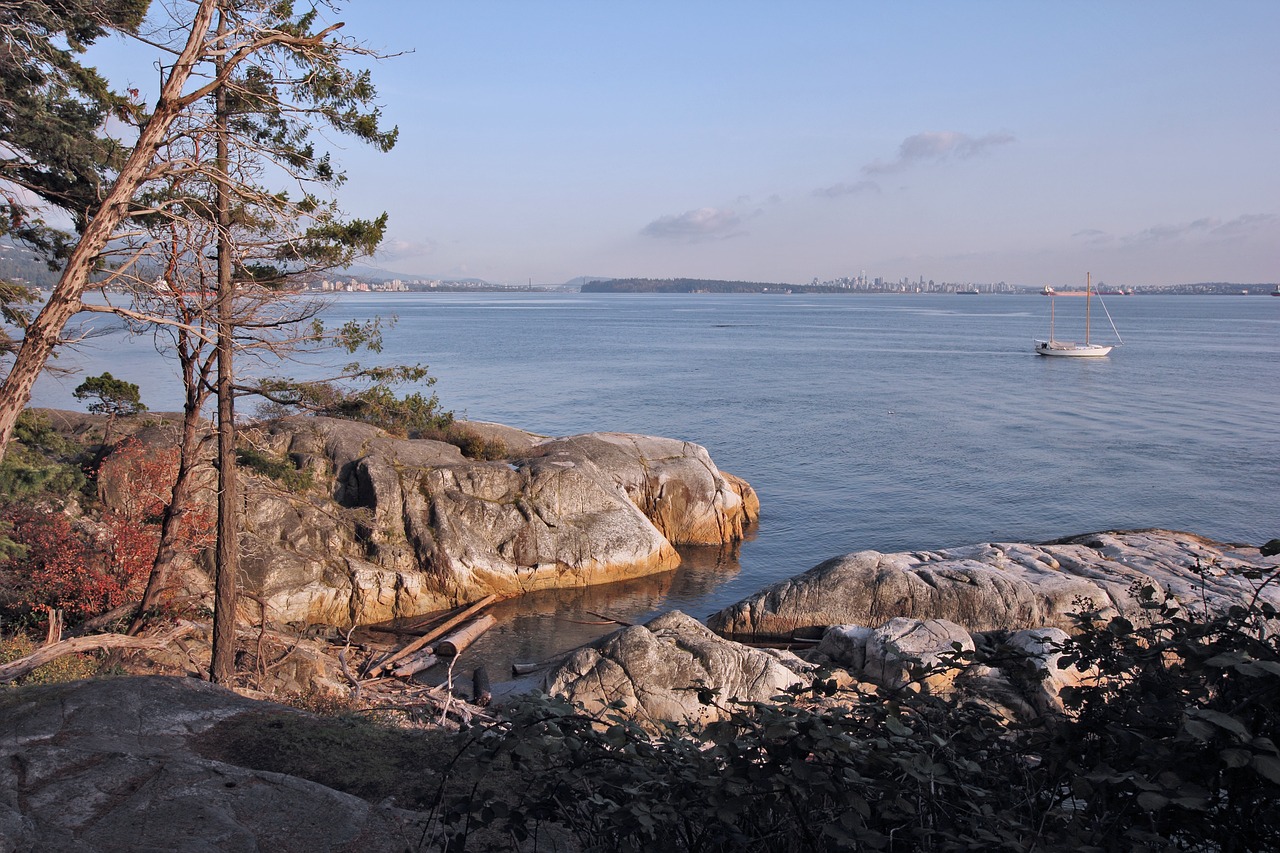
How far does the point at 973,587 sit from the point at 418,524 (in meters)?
15.1

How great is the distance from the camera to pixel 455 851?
12.4 ft

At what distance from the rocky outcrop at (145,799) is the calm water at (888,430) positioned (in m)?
14.5

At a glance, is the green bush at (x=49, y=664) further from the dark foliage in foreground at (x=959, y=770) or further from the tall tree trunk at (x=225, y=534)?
the dark foliage in foreground at (x=959, y=770)

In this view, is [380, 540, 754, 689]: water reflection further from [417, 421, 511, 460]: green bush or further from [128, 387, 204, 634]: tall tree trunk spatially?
A: [417, 421, 511, 460]: green bush

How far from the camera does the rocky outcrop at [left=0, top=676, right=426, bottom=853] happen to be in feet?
15.8

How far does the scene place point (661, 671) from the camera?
15.8 meters

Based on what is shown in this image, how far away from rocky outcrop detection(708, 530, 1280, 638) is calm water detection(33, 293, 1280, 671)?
3.28m

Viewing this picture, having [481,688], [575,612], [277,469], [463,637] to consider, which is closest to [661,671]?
[481,688]

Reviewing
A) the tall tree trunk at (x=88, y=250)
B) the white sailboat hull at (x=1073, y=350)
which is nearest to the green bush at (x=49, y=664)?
the tall tree trunk at (x=88, y=250)

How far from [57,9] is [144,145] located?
713 centimetres

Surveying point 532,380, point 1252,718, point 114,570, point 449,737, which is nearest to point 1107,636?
point 1252,718

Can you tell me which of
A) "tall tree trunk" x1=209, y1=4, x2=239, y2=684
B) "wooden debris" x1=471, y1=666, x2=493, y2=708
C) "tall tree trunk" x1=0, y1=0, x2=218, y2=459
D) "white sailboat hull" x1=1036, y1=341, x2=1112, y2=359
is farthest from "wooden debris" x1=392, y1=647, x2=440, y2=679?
"white sailboat hull" x1=1036, y1=341, x2=1112, y2=359

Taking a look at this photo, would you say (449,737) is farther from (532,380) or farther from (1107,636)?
(532,380)

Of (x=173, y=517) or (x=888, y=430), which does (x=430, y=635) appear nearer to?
(x=173, y=517)
